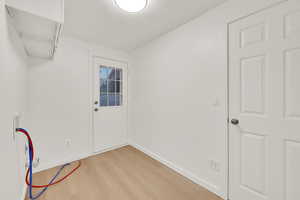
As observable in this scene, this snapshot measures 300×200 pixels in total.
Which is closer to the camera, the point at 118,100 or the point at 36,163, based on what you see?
the point at 36,163

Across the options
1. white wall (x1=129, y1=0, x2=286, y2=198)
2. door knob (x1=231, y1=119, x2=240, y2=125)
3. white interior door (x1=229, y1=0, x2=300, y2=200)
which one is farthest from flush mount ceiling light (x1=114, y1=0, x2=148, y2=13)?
door knob (x1=231, y1=119, x2=240, y2=125)

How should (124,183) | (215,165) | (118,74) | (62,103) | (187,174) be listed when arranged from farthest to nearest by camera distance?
(118,74)
(62,103)
(187,174)
(124,183)
(215,165)

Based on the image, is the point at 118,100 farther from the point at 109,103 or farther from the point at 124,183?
the point at 124,183

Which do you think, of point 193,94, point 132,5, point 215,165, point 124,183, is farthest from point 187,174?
point 132,5

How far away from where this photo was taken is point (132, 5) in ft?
4.91

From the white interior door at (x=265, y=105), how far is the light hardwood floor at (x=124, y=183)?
0.54 metres

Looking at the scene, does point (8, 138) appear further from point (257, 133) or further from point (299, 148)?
point (299, 148)

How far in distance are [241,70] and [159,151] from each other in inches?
72.5

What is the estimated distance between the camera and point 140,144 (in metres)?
2.88

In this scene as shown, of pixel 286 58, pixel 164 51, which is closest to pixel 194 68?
pixel 164 51

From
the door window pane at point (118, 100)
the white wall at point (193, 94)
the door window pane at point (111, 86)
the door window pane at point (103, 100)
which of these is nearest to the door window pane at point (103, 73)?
the door window pane at point (111, 86)

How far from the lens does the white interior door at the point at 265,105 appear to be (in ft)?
3.58

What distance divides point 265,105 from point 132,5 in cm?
178

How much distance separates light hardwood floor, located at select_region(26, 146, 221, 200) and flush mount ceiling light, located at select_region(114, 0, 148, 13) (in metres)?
2.28
